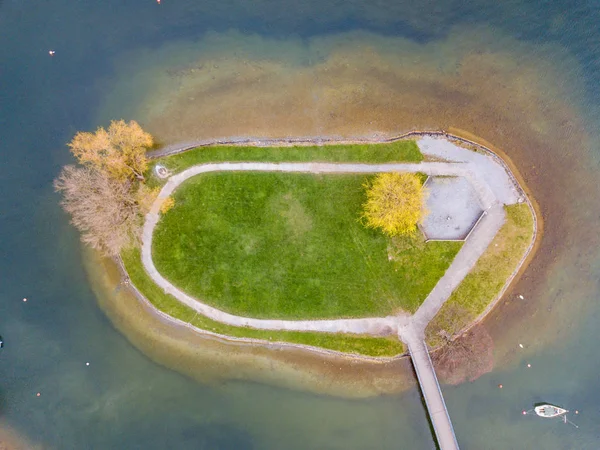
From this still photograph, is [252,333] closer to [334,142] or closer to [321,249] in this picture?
[321,249]

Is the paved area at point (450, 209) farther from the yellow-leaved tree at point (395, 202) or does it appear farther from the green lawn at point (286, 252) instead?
the yellow-leaved tree at point (395, 202)

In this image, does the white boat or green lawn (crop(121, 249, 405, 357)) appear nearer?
green lawn (crop(121, 249, 405, 357))

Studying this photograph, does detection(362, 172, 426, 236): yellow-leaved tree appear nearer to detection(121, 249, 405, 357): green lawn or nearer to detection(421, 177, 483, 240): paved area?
detection(421, 177, 483, 240): paved area

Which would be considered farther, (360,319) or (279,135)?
(279,135)

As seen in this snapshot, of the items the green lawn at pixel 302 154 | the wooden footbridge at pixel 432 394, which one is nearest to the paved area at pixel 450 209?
the green lawn at pixel 302 154

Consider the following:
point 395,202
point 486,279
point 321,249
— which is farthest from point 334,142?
point 486,279

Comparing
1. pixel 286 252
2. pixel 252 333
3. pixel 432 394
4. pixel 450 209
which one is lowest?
pixel 432 394

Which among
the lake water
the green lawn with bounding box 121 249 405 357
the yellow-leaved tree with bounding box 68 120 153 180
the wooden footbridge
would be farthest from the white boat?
the yellow-leaved tree with bounding box 68 120 153 180
